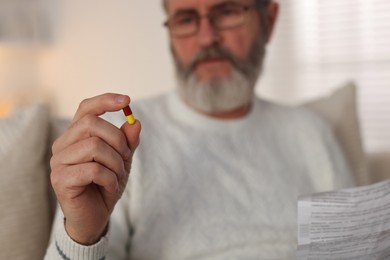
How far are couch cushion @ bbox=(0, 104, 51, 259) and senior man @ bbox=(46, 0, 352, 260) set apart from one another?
0.14m

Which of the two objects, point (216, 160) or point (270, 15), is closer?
point (216, 160)

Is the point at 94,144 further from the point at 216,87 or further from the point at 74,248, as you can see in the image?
the point at 216,87

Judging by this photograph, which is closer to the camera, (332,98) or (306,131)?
(306,131)

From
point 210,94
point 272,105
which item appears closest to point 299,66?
point 272,105

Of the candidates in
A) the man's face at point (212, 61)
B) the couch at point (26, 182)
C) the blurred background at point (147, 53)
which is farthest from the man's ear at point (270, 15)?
the blurred background at point (147, 53)

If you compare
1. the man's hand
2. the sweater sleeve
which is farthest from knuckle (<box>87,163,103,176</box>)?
the sweater sleeve

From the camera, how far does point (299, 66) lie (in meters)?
2.32

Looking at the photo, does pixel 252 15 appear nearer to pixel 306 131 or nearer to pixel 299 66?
pixel 306 131

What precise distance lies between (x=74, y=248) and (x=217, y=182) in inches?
15.5

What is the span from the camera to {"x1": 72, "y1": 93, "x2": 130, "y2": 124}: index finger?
1.97 feet

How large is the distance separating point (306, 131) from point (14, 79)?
6.69 ft

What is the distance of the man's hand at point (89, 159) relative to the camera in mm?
602

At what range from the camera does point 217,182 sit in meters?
0.99

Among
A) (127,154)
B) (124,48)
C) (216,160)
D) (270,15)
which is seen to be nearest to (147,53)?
(124,48)
